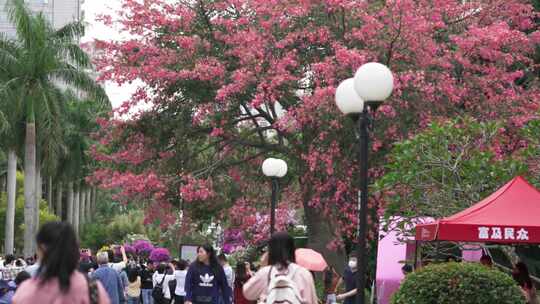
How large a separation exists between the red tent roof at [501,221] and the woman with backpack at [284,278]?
14.3 ft

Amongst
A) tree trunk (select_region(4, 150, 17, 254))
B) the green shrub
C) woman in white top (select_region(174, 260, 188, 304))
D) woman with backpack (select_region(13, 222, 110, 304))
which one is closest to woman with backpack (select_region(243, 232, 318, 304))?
woman with backpack (select_region(13, 222, 110, 304))

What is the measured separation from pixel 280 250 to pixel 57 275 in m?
2.58

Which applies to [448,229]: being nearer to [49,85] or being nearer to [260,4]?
[260,4]

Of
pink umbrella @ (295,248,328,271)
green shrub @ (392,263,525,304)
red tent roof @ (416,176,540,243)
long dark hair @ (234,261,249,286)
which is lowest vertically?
green shrub @ (392,263,525,304)

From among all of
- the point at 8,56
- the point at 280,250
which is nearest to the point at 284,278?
the point at 280,250

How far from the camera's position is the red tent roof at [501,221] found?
12602 millimetres

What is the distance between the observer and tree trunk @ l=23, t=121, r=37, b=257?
40.8 meters

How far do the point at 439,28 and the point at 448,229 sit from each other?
12.6 meters

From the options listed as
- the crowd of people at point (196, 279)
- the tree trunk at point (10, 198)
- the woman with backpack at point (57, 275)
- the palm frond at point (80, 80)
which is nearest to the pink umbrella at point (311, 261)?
the crowd of people at point (196, 279)

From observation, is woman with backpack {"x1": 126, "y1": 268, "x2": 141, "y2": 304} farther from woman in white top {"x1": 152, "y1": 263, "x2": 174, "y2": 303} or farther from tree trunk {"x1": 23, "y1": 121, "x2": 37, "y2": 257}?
tree trunk {"x1": 23, "y1": 121, "x2": 37, "y2": 257}

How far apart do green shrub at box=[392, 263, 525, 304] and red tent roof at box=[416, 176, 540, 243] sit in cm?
70

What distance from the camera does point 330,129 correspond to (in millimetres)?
22953

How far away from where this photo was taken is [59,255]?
6438mm

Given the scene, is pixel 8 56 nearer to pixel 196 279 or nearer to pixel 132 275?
pixel 132 275
